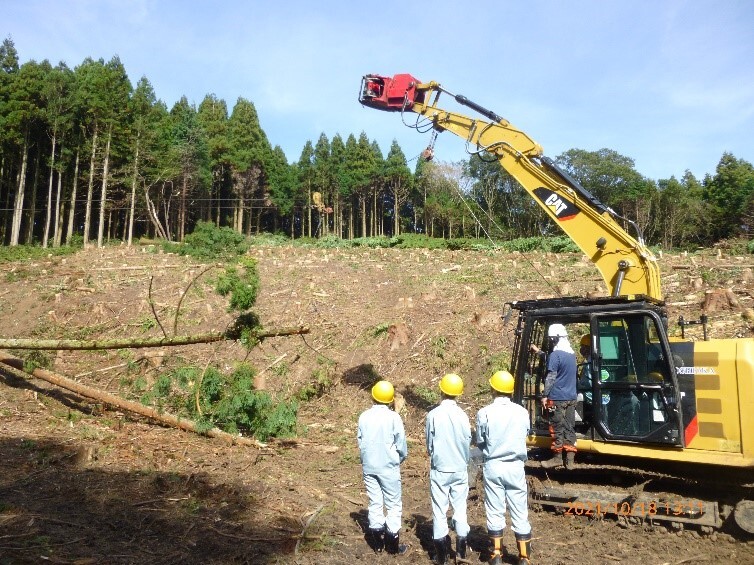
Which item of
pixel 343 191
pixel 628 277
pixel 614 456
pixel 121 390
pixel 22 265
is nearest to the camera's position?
pixel 614 456

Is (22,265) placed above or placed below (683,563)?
above

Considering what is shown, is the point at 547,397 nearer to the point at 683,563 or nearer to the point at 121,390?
the point at 683,563

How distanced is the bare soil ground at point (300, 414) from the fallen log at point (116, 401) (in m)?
0.20

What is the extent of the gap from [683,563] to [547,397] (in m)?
1.97

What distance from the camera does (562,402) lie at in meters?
6.09

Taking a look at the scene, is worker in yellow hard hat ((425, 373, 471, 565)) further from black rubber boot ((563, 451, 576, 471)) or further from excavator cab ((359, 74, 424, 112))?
excavator cab ((359, 74, 424, 112))

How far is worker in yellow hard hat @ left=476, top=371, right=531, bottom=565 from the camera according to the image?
16.6 ft

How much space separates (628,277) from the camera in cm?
722

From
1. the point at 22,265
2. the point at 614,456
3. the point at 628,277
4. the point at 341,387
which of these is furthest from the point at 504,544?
the point at 22,265

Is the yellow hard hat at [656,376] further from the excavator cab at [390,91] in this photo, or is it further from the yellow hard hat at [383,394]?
the excavator cab at [390,91]

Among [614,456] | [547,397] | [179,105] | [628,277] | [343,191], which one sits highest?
[179,105]

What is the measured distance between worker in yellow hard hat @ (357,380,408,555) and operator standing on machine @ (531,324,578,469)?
1.85 m

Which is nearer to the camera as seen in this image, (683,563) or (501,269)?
(683,563)

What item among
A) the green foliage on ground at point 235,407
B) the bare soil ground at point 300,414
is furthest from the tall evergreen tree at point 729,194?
the green foliage on ground at point 235,407
